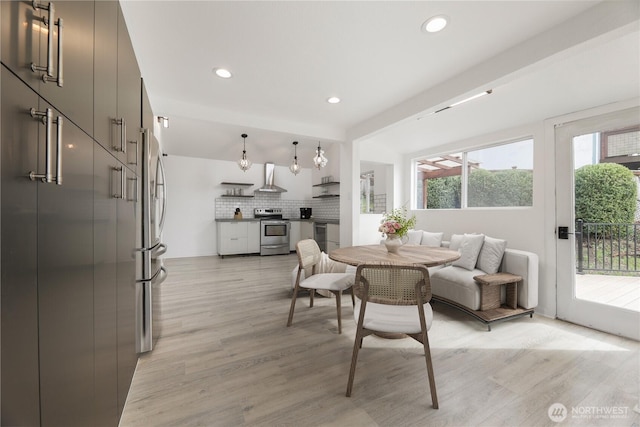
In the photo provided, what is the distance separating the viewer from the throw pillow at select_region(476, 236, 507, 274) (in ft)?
9.89

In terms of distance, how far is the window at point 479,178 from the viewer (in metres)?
3.32

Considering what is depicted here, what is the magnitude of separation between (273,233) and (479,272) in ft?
16.1

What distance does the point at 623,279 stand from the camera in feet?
8.16

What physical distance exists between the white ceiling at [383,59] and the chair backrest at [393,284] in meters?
1.75

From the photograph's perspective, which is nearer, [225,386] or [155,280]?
[225,386]

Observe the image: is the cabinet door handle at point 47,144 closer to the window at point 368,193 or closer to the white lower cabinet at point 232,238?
the window at point 368,193

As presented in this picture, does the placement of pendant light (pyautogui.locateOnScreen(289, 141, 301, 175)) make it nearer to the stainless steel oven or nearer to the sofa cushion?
the stainless steel oven

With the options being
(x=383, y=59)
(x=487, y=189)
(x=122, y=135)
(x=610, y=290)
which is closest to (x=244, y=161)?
(x=383, y=59)

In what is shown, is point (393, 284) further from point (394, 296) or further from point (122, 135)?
point (122, 135)

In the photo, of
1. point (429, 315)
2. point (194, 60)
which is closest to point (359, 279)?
point (429, 315)

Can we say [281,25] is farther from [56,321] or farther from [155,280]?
[155,280]

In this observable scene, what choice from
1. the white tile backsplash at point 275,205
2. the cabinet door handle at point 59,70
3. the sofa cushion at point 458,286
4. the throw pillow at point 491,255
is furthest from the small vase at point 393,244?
the white tile backsplash at point 275,205

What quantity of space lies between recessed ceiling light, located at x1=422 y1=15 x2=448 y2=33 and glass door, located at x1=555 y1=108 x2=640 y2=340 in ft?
6.76

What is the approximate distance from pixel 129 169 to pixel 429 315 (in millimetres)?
2199
